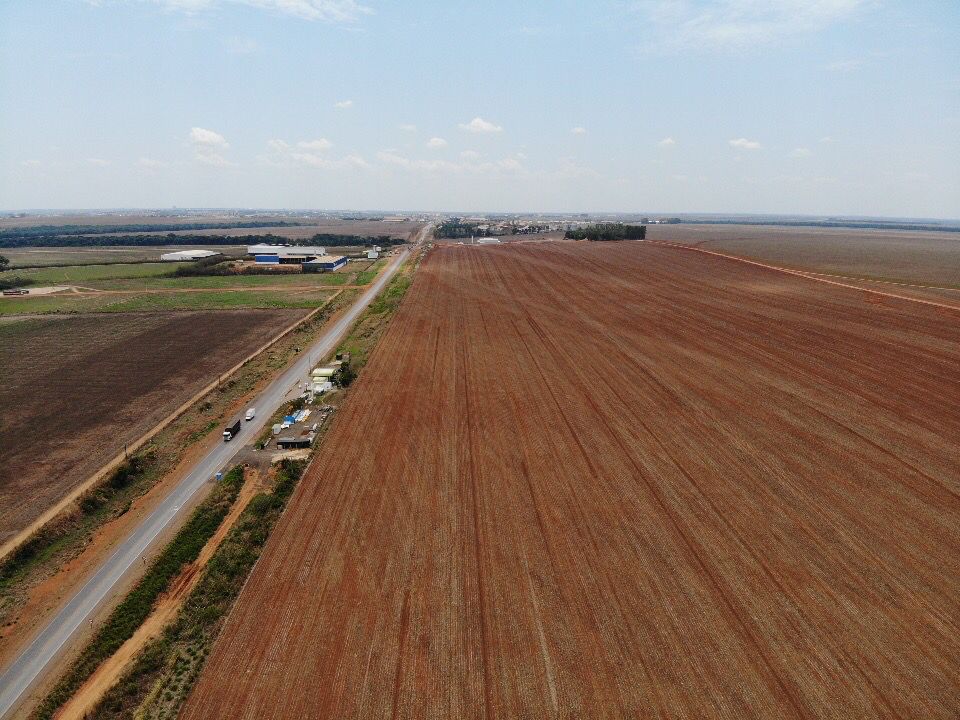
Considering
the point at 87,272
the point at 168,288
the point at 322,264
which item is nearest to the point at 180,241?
the point at 87,272

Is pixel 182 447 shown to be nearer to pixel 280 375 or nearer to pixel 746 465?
pixel 280 375

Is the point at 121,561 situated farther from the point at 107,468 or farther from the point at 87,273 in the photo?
the point at 87,273

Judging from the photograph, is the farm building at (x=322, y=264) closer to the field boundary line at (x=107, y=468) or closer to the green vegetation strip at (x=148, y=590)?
the field boundary line at (x=107, y=468)

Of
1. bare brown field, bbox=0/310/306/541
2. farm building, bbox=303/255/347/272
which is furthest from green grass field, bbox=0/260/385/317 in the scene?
bare brown field, bbox=0/310/306/541

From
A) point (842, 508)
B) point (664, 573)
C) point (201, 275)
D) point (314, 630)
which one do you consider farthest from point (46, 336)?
point (842, 508)

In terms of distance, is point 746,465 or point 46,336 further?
point 46,336

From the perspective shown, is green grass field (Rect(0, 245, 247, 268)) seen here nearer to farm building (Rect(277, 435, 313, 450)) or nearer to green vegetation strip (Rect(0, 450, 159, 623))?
green vegetation strip (Rect(0, 450, 159, 623))
